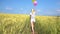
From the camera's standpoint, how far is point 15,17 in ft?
6.37

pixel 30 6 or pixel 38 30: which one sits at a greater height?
pixel 30 6

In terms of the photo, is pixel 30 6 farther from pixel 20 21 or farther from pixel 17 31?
pixel 17 31

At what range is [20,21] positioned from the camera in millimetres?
1929

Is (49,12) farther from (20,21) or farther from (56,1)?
(20,21)

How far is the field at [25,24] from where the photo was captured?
6.14 feet

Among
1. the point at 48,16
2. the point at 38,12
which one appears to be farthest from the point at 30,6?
the point at 48,16

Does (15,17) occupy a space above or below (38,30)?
above

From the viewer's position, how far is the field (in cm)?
187

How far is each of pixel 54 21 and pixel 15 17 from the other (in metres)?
0.46

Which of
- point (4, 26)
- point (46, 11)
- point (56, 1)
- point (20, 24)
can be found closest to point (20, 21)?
point (20, 24)

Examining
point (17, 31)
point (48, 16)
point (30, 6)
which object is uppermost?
point (30, 6)

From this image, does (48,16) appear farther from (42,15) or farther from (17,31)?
(17,31)

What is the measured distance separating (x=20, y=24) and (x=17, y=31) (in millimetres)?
88

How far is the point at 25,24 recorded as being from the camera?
1.91m
